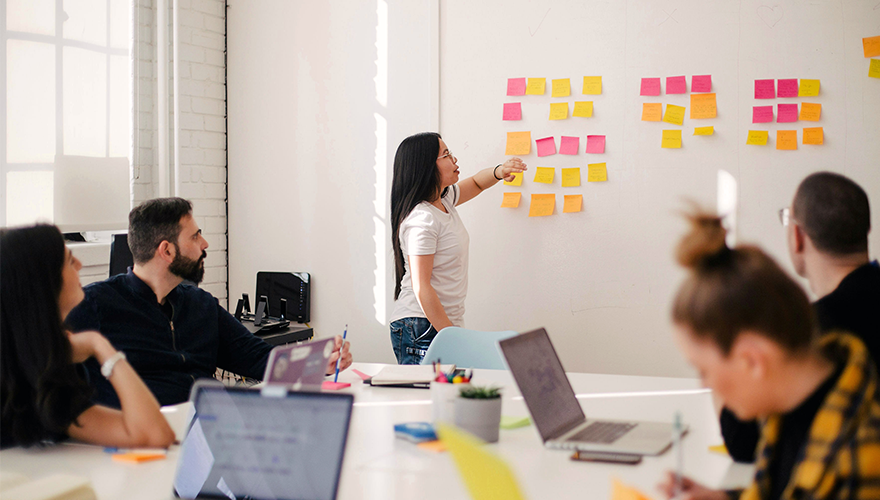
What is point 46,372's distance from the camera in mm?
1469

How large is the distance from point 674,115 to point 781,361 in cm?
248

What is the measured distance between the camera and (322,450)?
3.49 ft

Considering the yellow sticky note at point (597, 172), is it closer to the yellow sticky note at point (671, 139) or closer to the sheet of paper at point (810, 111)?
the yellow sticky note at point (671, 139)

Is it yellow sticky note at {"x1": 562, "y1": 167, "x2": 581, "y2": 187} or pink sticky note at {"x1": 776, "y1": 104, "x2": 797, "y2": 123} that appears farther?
yellow sticky note at {"x1": 562, "y1": 167, "x2": 581, "y2": 187}

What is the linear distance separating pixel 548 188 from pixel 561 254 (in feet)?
1.05

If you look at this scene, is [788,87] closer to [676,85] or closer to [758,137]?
[758,137]

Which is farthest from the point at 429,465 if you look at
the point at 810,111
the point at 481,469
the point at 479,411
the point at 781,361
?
the point at 810,111

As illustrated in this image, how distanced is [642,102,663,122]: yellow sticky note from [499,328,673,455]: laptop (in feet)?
5.90

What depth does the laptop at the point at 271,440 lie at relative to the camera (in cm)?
106

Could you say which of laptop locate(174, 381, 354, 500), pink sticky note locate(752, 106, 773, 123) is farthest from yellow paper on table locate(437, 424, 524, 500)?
pink sticky note locate(752, 106, 773, 123)

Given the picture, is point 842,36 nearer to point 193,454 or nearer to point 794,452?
point 794,452

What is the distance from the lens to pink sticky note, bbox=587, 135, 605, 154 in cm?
327

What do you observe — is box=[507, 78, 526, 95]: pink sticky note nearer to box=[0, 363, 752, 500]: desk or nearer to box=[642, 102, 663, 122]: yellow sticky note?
box=[642, 102, 663, 122]: yellow sticky note

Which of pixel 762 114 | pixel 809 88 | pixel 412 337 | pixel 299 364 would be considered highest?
pixel 809 88
